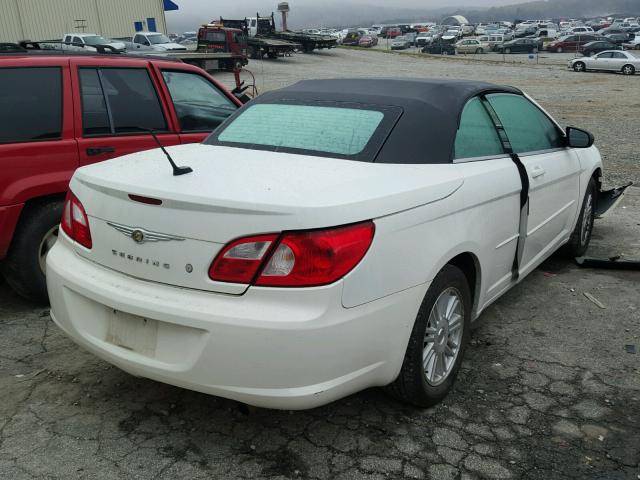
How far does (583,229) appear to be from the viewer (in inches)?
214

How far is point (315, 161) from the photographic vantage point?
312 centimetres

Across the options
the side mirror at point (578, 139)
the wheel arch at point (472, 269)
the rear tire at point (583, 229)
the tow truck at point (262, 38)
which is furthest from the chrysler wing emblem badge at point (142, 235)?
the tow truck at point (262, 38)

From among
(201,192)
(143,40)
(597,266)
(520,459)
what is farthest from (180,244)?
(143,40)

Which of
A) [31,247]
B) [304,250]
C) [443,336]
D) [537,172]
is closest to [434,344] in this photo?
[443,336]

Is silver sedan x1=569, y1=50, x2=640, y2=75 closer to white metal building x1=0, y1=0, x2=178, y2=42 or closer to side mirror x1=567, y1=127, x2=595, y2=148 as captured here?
white metal building x1=0, y1=0, x2=178, y2=42

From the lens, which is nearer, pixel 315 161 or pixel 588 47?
pixel 315 161

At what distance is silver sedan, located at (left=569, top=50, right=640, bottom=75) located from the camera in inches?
1318

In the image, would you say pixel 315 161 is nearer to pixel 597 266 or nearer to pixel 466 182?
pixel 466 182

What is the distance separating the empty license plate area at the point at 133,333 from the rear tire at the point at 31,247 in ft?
5.94

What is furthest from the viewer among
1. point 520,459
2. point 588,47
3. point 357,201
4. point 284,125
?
point 588,47

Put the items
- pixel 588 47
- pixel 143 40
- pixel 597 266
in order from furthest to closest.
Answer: pixel 588 47
pixel 143 40
pixel 597 266

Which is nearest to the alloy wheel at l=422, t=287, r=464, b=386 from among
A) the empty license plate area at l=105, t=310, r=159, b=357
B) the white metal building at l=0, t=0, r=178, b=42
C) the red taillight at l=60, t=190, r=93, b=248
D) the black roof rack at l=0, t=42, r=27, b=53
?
the empty license plate area at l=105, t=310, r=159, b=357

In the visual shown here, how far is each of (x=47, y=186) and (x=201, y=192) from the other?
2.09 m

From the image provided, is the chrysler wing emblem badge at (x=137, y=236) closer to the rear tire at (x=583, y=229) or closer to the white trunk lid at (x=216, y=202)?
the white trunk lid at (x=216, y=202)
